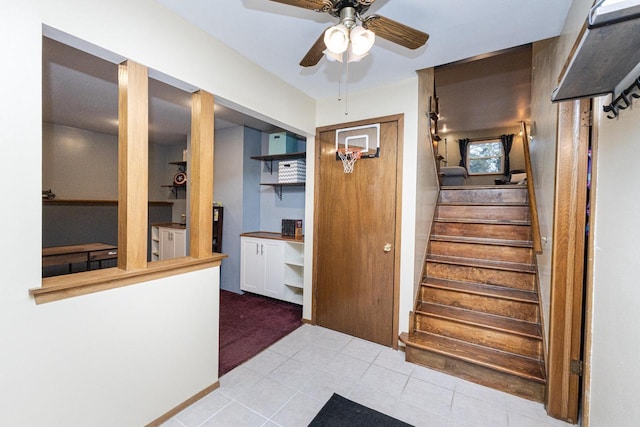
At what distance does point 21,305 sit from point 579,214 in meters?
2.94

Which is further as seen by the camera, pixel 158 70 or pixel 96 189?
pixel 96 189

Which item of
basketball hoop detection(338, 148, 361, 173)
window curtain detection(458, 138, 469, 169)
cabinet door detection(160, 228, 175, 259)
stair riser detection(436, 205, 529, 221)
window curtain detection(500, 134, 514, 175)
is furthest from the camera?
window curtain detection(458, 138, 469, 169)

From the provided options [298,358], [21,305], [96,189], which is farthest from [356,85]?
[96,189]

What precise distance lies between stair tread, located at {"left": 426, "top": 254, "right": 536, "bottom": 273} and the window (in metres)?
5.06

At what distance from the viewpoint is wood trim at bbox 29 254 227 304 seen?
1.28 metres

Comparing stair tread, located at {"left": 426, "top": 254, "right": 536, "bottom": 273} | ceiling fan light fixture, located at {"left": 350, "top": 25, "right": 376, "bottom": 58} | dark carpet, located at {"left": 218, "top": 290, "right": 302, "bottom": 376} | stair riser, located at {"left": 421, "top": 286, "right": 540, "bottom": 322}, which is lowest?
dark carpet, located at {"left": 218, "top": 290, "right": 302, "bottom": 376}

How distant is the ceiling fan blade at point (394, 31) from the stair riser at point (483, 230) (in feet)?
7.49

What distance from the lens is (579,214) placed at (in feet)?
5.54

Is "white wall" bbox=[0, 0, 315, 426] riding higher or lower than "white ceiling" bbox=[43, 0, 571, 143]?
lower

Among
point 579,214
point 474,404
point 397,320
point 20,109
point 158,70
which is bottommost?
point 474,404

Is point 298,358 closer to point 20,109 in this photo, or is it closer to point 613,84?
point 20,109

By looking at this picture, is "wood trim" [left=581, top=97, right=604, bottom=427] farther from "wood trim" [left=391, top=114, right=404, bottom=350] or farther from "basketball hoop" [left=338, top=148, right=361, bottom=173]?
"basketball hoop" [left=338, top=148, right=361, bottom=173]

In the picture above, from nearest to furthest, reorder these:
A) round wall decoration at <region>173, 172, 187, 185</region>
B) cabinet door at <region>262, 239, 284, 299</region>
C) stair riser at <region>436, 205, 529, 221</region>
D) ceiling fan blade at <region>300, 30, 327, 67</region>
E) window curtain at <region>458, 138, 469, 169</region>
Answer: ceiling fan blade at <region>300, 30, 327, 67</region> → stair riser at <region>436, 205, 529, 221</region> → cabinet door at <region>262, 239, 284, 299</region> → round wall decoration at <region>173, 172, 187, 185</region> → window curtain at <region>458, 138, 469, 169</region>

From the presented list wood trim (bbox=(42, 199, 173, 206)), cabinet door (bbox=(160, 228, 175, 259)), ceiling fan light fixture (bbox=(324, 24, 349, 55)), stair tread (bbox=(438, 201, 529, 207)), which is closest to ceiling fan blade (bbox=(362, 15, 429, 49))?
ceiling fan light fixture (bbox=(324, 24, 349, 55))
